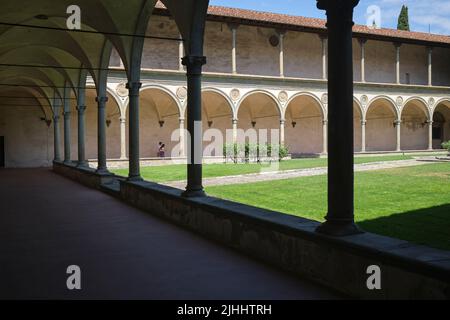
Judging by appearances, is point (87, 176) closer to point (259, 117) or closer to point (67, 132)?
point (67, 132)

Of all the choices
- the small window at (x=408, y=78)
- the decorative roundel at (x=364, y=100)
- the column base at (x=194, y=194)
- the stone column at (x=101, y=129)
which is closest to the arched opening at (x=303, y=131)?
the decorative roundel at (x=364, y=100)

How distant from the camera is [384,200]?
9250mm

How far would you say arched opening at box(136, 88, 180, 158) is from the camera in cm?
2631

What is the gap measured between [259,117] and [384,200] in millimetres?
20484

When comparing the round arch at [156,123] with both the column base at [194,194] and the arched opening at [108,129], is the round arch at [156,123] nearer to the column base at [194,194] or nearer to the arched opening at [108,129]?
the arched opening at [108,129]

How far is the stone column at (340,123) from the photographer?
3.78 meters

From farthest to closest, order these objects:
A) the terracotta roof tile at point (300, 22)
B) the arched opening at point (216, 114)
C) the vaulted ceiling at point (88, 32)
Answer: the arched opening at point (216, 114)
the terracotta roof tile at point (300, 22)
the vaulted ceiling at point (88, 32)

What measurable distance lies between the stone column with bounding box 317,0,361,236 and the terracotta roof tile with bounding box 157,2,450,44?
776 inches

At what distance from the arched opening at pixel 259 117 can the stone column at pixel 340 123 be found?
24.7m

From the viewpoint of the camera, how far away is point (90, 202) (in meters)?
9.91

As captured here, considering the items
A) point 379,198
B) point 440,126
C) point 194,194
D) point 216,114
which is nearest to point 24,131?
point 216,114

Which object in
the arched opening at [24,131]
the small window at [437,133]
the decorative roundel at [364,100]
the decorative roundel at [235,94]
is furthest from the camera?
the small window at [437,133]

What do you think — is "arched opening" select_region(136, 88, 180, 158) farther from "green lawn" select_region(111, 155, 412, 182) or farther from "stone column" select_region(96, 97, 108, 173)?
"stone column" select_region(96, 97, 108, 173)

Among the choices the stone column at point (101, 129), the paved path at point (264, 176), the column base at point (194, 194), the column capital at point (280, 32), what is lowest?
the paved path at point (264, 176)
